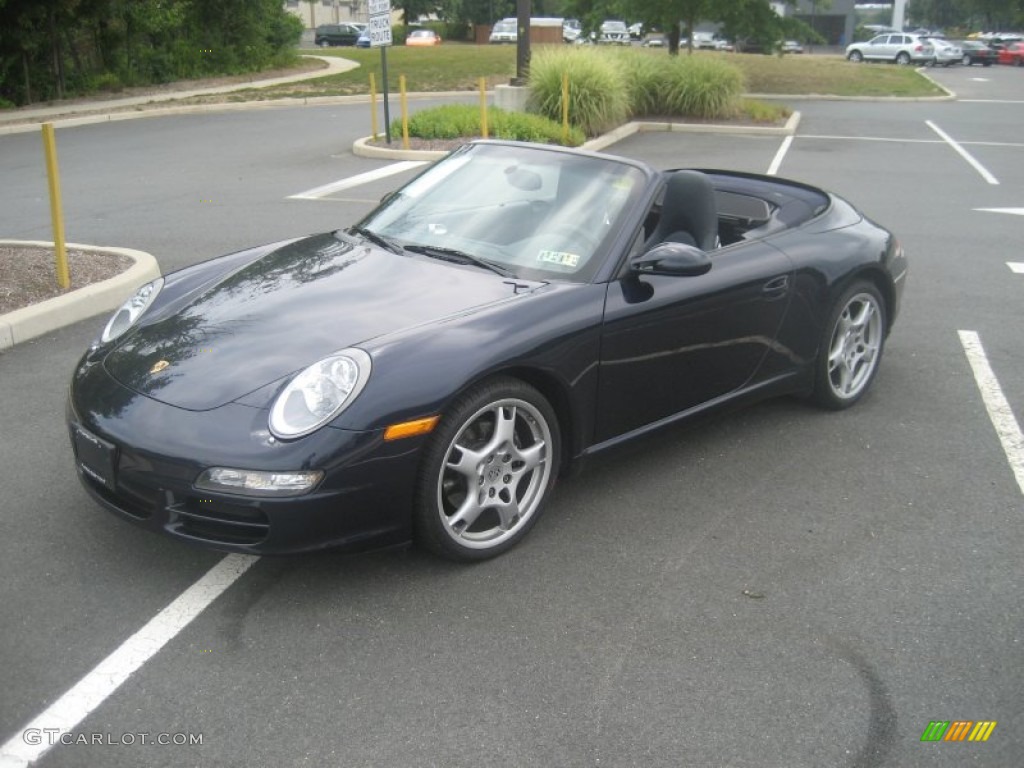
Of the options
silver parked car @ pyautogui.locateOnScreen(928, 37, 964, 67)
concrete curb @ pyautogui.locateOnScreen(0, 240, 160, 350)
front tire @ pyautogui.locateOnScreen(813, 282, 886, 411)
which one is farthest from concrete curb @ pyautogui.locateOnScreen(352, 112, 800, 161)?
silver parked car @ pyautogui.locateOnScreen(928, 37, 964, 67)

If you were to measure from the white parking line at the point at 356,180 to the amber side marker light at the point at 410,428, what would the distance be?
29.5ft

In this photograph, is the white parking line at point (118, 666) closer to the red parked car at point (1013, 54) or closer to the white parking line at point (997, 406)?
the white parking line at point (997, 406)

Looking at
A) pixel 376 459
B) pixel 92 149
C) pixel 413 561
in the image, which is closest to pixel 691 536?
pixel 413 561

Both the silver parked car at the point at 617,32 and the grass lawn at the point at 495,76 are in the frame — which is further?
the silver parked car at the point at 617,32

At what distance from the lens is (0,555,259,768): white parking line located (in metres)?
2.73

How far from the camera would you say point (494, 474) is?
3713mm

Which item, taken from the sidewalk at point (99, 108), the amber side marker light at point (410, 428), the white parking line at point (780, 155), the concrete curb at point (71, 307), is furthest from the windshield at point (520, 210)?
the sidewalk at point (99, 108)

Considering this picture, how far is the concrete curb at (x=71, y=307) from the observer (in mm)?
6051

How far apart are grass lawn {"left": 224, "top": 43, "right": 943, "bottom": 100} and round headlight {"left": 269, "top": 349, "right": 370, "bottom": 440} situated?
2270 cm

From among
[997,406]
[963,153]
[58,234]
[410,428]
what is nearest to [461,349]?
[410,428]

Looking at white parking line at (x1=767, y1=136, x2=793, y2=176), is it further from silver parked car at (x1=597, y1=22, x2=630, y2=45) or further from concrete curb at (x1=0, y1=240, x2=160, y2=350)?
silver parked car at (x1=597, y1=22, x2=630, y2=45)

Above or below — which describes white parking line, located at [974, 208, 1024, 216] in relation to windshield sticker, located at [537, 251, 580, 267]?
below

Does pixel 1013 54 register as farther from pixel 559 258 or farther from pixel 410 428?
pixel 410 428

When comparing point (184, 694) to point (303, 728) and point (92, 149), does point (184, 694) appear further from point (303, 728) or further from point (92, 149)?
Result: point (92, 149)
